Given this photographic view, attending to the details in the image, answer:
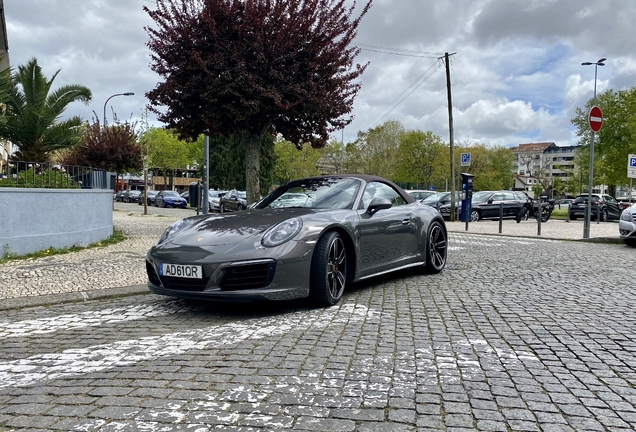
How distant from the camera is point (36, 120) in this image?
11.8 m

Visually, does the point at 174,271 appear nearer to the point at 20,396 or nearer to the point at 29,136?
the point at 20,396

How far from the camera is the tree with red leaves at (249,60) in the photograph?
11469 mm

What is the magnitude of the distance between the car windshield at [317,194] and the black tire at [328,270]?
624 mm

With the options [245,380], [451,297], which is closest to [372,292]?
[451,297]

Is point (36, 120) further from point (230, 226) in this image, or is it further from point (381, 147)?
point (381, 147)

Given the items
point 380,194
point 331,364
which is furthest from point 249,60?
point 331,364

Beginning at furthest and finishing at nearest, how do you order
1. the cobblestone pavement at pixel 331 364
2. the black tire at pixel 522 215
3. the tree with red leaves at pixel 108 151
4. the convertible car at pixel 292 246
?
the tree with red leaves at pixel 108 151
the black tire at pixel 522 215
the convertible car at pixel 292 246
the cobblestone pavement at pixel 331 364

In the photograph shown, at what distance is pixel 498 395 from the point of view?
9.86ft

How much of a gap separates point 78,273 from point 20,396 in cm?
466

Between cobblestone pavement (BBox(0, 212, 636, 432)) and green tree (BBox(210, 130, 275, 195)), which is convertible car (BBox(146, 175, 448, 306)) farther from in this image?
green tree (BBox(210, 130, 275, 195))

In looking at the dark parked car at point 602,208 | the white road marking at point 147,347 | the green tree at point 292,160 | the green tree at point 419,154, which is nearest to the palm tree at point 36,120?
the white road marking at point 147,347

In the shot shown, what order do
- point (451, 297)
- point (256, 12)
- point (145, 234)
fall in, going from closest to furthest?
A: point (451, 297) < point (256, 12) < point (145, 234)

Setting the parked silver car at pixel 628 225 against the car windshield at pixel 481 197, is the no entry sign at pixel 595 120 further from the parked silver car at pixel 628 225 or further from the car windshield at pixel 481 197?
the car windshield at pixel 481 197

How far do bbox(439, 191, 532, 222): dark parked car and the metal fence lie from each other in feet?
60.5
